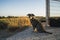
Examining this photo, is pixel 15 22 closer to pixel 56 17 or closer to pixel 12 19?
pixel 12 19

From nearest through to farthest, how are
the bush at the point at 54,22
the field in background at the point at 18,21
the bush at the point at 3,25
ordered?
the bush at the point at 3,25
the field in background at the point at 18,21
the bush at the point at 54,22

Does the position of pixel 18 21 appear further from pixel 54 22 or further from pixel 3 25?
pixel 54 22

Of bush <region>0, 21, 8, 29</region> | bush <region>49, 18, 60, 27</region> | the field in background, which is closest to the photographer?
bush <region>0, 21, 8, 29</region>

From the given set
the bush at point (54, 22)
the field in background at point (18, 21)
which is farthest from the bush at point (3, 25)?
the bush at point (54, 22)

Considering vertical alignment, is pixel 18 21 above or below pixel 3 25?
above

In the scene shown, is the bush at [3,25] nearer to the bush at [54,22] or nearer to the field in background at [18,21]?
the field in background at [18,21]

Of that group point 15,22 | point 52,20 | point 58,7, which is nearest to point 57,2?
point 58,7

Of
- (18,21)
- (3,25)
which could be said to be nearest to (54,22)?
(18,21)

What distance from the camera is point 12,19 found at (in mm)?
14289

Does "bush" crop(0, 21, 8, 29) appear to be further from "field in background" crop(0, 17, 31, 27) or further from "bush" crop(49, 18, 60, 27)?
"bush" crop(49, 18, 60, 27)

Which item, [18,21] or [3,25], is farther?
[18,21]

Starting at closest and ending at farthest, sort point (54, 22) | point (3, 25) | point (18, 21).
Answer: point (3, 25), point (18, 21), point (54, 22)

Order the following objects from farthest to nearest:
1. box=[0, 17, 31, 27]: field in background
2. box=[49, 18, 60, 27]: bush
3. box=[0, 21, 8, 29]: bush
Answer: box=[49, 18, 60, 27]: bush, box=[0, 17, 31, 27]: field in background, box=[0, 21, 8, 29]: bush

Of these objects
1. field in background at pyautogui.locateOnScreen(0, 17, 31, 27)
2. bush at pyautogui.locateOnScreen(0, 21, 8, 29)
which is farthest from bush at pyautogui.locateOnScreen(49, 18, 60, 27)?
bush at pyautogui.locateOnScreen(0, 21, 8, 29)
